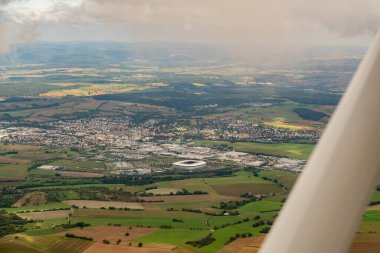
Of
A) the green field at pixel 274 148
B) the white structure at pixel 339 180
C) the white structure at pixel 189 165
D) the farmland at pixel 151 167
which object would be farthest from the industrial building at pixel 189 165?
the white structure at pixel 339 180

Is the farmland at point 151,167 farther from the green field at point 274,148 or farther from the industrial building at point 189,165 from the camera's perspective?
the industrial building at point 189,165

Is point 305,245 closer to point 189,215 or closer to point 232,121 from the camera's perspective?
point 189,215

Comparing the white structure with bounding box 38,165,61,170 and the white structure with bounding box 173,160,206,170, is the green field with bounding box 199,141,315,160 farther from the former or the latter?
the white structure with bounding box 38,165,61,170

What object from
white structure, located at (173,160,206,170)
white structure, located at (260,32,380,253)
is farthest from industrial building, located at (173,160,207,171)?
white structure, located at (260,32,380,253)

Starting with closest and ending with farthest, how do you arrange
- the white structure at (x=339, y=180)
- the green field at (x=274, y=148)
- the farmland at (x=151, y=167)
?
the white structure at (x=339, y=180) < the farmland at (x=151, y=167) < the green field at (x=274, y=148)

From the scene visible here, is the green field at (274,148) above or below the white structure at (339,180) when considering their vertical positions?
below

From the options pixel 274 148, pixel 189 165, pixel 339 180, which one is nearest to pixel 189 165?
pixel 189 165

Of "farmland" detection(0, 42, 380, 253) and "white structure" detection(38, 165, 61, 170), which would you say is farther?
"white structure" detection(38, 165, 61, 170)

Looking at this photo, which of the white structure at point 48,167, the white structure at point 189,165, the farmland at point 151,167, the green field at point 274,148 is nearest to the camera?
the farmland at point 151,167

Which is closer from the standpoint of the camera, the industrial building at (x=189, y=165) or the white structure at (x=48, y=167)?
the industrial building at (x=189, y=165)
